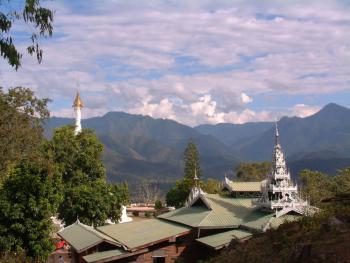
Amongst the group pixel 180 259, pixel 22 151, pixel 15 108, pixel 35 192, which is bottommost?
pixel 180 259

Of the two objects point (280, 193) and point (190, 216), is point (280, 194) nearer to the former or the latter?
point (280, 193)

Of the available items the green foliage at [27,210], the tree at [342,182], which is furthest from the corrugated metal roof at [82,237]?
the tree at [342,182]

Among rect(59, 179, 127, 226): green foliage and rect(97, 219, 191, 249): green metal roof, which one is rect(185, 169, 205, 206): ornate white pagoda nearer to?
rect(97, 219, 191, 249): green metal roof

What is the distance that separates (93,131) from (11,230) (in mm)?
19319

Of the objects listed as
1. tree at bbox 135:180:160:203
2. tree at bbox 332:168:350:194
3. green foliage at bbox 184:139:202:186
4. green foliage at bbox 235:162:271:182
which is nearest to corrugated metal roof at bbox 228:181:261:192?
tree at bbox 332:168:350:194

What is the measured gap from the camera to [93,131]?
45.8 m

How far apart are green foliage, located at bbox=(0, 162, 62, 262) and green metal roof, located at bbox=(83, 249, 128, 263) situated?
2.82 meters

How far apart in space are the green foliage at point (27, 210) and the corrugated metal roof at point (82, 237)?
1.86 m

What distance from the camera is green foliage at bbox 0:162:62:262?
2678cm

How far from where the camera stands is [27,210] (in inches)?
1062

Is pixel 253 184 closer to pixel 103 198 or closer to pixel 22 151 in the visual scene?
pixel 103 198

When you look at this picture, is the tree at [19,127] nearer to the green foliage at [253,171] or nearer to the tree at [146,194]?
the green foliage at [253,171]

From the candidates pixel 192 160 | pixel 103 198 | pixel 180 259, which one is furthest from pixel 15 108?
pixel 192 160

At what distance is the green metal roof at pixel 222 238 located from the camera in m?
23.9
